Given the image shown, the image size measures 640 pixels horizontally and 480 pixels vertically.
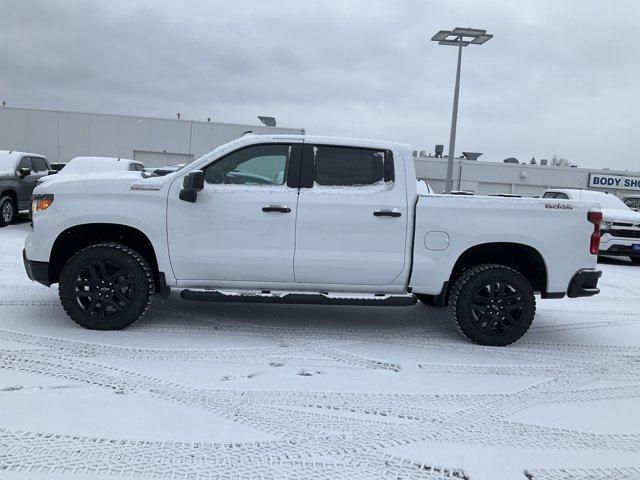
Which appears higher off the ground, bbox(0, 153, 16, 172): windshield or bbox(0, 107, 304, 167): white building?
bbox(0, 107, 304, 167): white building

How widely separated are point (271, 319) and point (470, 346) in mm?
2049

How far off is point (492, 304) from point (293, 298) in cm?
187

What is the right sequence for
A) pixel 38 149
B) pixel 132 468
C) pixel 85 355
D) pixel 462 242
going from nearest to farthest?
pixel 132 468
pixel 85 355
pixel 462 242
pixel 38 149

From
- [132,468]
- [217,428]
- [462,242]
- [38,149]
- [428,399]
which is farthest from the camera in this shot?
[38,149]

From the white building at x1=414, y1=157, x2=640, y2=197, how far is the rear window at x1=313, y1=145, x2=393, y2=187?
1224 inches

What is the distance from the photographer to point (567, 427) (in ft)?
12.1

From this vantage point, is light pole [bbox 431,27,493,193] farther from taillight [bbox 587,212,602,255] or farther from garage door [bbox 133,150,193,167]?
garage door [bbox 133,150,193,167]

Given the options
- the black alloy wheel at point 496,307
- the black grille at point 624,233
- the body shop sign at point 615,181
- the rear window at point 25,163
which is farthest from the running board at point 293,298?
the body shop sign at point 615,181

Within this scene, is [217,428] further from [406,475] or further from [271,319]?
[271,319]

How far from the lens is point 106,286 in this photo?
5.17 meters

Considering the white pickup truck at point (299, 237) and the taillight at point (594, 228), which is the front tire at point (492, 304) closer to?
the white pickup truck at point (299, 237)

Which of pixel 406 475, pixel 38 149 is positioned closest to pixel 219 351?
pixel 406 475

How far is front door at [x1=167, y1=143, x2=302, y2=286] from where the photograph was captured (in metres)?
5.19

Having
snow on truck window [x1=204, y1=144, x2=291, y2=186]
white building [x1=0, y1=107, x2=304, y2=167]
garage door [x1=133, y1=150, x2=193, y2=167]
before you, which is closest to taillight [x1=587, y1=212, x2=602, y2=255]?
snow on truck window [x1=204, y1=144, x2=291, y2=186]
